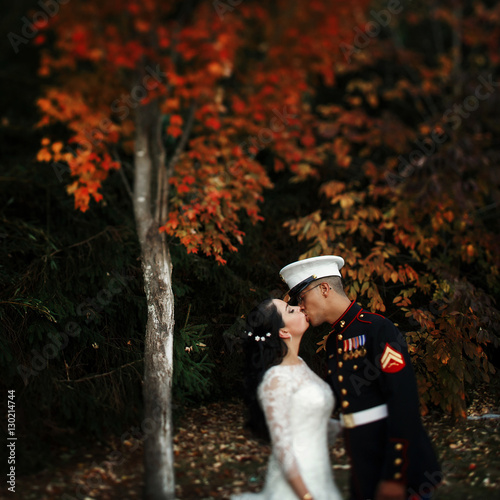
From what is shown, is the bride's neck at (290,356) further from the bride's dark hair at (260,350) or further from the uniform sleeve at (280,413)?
the uniform sleeve at (280,413)

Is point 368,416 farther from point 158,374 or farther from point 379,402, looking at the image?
point 158,374

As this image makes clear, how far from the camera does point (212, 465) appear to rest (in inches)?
176

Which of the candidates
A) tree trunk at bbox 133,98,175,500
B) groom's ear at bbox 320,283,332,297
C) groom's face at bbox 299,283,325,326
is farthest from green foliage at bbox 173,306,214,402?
groom's ear at bbox 320,283,332,297

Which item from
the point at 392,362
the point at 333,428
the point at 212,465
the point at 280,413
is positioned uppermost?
the point at 392,362

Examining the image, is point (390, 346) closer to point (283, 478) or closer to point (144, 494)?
point (283, 478)

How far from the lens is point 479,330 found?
5.26m

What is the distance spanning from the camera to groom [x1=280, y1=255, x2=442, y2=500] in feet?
8.68

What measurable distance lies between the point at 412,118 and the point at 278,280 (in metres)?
4.87

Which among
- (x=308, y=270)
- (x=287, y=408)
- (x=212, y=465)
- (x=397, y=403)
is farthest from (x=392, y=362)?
(x=212, y=465)

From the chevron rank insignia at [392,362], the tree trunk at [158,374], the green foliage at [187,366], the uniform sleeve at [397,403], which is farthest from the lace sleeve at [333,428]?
the green foliage at [187,366]

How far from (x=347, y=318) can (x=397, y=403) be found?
2.07 ft

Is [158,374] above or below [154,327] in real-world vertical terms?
below

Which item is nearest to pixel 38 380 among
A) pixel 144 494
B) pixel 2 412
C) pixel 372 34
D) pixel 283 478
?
pixel 2 412

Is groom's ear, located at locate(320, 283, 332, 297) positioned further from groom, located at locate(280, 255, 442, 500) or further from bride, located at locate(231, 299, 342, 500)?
bride, located at locate(231, 299, 342, 500)
